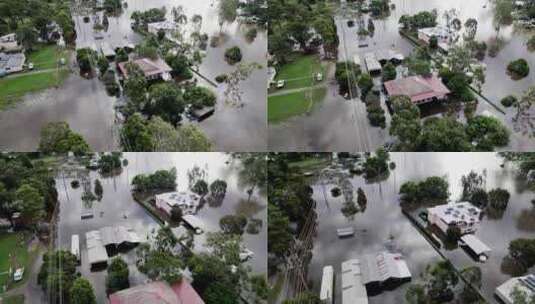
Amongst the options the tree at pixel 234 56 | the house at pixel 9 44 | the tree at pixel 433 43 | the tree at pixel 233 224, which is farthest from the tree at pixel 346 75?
the house at pixel 9 44

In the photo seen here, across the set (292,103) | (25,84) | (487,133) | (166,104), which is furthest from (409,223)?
(25,84)

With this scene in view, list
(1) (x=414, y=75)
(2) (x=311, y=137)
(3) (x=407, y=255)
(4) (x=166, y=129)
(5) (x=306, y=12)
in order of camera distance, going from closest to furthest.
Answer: (3) (x=407, y=255), (4) (x=166, y=129), (2) (x=311, y=137), (1) (x=414, y=75), (5) (x=306, y=12)

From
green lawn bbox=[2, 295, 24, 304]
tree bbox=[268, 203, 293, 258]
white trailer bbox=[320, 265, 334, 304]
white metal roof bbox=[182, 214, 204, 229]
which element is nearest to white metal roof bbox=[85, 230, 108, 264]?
green lawn bbox=[2, 295, 24, 304]

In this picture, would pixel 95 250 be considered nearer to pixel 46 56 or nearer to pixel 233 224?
pixel 233 224

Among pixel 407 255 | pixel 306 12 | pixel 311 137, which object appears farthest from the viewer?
pixel 306 12

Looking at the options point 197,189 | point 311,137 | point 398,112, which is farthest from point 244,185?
point 398,112

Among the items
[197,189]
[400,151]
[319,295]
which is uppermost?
[400,151]

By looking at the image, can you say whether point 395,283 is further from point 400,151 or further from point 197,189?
point 197,189

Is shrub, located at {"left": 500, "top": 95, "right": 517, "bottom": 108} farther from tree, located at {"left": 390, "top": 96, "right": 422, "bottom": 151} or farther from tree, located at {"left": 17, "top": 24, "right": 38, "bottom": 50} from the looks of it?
tree, located at {"left": 17, "top": 24, "right": 38, "bottom": 50}
